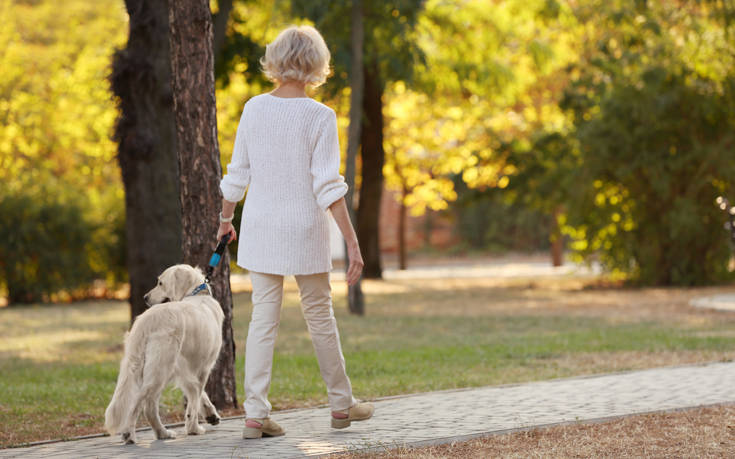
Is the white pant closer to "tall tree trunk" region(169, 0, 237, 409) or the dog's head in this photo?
the dog's head

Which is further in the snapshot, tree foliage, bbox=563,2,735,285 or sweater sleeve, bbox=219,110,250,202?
tree foliage, bbox=563,2,735,285

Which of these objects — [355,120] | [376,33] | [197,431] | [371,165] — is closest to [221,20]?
[355,120]

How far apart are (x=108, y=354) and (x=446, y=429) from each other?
7.51m

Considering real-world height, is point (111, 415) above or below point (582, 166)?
below

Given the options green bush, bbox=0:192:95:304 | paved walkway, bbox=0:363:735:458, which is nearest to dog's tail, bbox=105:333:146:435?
paved walkway, bbox=0:363:735:458

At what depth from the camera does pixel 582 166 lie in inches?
893

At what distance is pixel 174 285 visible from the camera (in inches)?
241

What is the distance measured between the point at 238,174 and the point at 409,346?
716 centimetres

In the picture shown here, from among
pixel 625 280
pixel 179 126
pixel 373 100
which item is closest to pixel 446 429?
A: pixel 179 126

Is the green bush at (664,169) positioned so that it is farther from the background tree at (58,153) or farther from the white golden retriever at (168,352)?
the white golden retriever at (168,352)

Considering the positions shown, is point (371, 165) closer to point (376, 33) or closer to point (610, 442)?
point (376, 33)

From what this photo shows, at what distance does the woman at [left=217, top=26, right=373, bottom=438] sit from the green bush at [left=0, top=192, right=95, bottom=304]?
18.9 metres

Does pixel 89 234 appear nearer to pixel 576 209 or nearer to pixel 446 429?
pixel 576 209

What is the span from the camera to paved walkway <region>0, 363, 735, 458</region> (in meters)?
5.50
